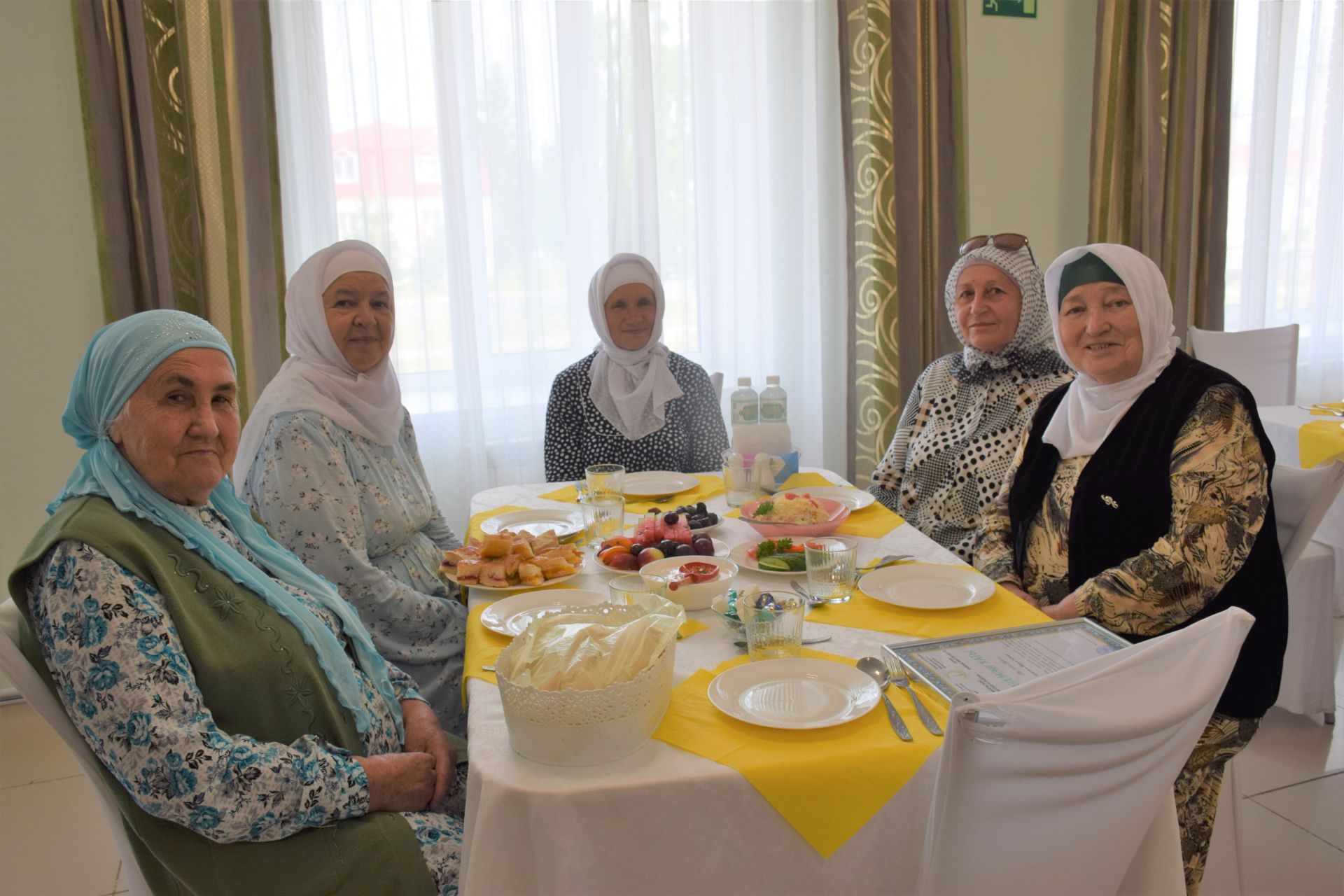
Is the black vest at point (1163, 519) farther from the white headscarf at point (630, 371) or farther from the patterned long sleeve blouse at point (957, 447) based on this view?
the white headscarf at point (630, 371)

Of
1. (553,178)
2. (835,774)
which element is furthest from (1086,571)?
(553,178)

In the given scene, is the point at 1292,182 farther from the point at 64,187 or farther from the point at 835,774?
the point at 64,187

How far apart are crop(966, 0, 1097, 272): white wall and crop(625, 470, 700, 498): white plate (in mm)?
2228

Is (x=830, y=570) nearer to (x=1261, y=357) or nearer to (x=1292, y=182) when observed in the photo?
(x=1261, y=357)

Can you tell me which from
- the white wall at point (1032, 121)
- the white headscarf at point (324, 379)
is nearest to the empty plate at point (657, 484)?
the white headscarf at point (324, 379)

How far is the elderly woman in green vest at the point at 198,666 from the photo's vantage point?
1.03m

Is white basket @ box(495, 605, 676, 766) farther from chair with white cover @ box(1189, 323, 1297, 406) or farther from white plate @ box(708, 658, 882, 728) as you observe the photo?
chair with white cover @ box(1189, 323, 1297, 406)

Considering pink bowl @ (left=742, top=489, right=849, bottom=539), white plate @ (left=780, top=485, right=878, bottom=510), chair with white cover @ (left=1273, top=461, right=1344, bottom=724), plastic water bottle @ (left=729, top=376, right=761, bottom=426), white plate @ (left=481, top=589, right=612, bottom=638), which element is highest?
plastic water bottle @ (left=729, top=376, right=761, bottom=426)

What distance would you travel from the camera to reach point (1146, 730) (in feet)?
2.74

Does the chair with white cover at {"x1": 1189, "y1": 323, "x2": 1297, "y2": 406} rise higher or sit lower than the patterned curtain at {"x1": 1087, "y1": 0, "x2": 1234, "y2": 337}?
lower

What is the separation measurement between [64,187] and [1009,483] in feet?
9.89

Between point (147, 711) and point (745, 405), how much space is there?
216 centimetres

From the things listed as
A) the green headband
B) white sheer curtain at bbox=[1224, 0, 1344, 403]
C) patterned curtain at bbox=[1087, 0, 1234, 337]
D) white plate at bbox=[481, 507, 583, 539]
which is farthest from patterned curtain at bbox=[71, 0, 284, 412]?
white sheer curtain at bbox=[1224, 0, 1344, 403]

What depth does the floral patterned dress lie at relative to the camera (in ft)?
3.34
